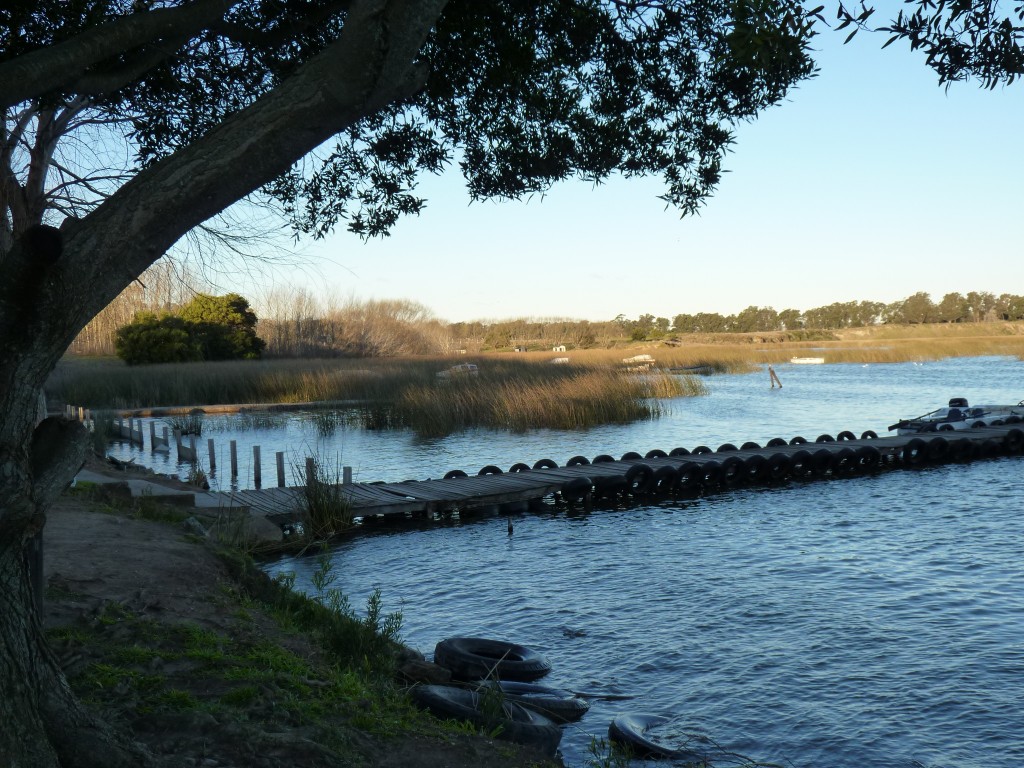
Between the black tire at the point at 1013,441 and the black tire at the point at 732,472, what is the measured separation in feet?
22.4

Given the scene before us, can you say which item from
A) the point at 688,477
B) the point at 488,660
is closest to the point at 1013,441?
the point at 688,477

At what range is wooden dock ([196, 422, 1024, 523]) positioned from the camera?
13.5 meters

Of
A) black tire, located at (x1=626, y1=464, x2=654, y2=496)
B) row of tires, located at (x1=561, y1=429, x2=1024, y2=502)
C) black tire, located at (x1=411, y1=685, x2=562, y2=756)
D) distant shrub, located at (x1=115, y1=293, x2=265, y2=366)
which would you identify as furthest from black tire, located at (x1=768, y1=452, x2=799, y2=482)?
distant shrub, located at (x1=115, y1=293, x2=265, y2=366)

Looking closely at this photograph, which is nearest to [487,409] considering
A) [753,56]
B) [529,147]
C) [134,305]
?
[134,305]

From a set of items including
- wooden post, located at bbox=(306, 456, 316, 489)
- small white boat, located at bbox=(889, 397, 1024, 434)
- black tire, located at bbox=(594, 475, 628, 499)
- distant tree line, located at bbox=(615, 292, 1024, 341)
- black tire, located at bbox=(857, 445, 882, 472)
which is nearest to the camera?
wooden post, located at bbox=(306, 456, 316, 489)

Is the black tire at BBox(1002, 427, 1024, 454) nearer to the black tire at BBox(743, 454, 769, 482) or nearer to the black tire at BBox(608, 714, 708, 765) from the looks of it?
the black tire at BBox(743, 454, 769, 482)

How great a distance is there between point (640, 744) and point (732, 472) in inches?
452

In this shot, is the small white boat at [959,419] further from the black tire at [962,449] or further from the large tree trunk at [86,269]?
the large tree trunk at [86,269]

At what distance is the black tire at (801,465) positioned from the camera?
17125 mm

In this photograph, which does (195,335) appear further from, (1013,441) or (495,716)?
(495,716)

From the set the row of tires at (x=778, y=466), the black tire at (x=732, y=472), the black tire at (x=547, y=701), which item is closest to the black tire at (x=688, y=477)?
the row of tires at (x=778, y=466)

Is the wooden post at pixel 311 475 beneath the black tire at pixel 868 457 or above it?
above

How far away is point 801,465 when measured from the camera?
56.4 ft

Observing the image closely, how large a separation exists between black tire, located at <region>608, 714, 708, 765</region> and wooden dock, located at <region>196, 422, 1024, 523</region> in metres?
7.51
